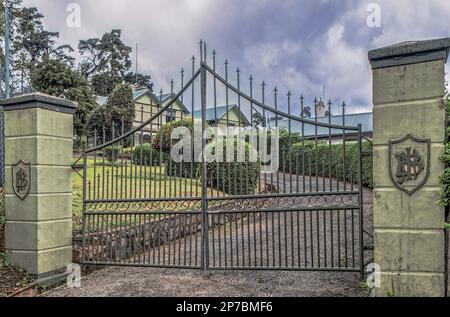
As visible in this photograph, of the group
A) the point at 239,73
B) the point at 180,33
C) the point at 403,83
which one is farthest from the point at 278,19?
the point at 403,83

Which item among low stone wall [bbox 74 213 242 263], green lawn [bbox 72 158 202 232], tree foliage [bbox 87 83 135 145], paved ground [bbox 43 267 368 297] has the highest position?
tree foliage [bbox 87 83 135 145]

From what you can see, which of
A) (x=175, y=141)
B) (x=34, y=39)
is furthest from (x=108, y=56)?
(x=175, y=141)

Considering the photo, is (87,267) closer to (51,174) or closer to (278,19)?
(51,174)

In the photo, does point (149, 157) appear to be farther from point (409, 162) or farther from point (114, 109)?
point (114, 109)

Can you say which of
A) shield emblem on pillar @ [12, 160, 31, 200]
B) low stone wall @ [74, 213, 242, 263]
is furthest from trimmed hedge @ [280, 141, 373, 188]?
shield emblem on pillar @ [12, 160, 31, 200]

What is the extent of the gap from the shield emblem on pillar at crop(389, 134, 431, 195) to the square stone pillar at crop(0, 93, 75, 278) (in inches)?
143

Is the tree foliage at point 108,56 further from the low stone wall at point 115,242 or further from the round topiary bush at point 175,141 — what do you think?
the low stone wall at point 115,242

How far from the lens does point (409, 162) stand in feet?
9.88

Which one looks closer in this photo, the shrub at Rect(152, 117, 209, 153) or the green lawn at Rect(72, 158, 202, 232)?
the shrub at Rect(152, 117, 209, 153)

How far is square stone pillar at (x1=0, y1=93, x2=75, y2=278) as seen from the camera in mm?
4234

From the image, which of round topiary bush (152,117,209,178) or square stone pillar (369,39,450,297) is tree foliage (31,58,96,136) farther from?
square stone pillar (369,39,450,297)

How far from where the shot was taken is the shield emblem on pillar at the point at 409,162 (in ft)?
9.72

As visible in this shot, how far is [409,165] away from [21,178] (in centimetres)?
405

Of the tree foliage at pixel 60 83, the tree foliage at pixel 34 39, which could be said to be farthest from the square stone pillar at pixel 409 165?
the tree foliage at pixel 34 39
